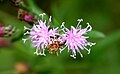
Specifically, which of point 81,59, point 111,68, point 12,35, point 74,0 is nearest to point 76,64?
point 81,59

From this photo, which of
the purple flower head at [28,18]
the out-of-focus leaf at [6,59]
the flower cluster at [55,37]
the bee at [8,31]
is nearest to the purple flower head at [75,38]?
the flower cluster at [55,37]

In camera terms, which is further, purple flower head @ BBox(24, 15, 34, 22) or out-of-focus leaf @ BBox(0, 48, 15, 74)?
out-of-focus leaf @ BBox(0, 48, 15, 74)

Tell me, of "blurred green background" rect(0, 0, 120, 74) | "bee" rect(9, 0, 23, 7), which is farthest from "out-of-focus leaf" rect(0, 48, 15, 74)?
"bee" rect(9, 0, 23, 7)

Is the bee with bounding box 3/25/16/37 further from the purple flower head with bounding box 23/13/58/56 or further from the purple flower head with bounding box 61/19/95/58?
the purple flower head with bounding box 61/19/95/58

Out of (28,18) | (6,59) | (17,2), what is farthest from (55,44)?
(6,59)

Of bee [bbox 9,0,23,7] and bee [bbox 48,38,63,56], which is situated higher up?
bee [bbox 9,0,23,7]

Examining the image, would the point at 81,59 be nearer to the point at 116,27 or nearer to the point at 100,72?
the point at 100,72

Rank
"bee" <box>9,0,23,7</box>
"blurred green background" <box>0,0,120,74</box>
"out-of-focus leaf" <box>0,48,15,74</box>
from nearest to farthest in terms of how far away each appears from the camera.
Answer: "bee" <box>9,0,23,7</box>
"blurred green background" <box>0,0,120,74</box>
"out-of-focus leaf" <box>0,48,15,74</box>

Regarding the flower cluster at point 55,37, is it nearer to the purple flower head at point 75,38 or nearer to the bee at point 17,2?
the purple flower head at point 75,38
